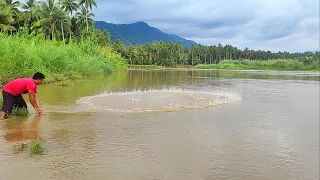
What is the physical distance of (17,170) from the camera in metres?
5.37

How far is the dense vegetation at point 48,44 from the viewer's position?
19781mm

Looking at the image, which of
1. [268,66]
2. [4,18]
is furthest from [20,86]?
[268,66]

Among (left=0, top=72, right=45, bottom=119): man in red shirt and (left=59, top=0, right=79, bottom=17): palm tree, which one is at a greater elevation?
(left=59, top=0, right=79, bottom=17): palm tree

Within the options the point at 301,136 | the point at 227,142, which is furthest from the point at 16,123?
the point at 301,136

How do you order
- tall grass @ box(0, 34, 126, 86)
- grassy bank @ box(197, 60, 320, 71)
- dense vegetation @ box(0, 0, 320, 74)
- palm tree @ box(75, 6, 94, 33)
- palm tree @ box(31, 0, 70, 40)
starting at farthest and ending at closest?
grassy bank @ box(197, 60, 320, 71)
palm tree @ box(75, 6, 94, 33)
palm tree @ box(31, 0, 70, 40)
dense vegetation @ box(0, 0, 320, 74)
tall grass @ box(0, 34, 126, 86)

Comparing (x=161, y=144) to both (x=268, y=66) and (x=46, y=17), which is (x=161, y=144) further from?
(x=268, y=66)

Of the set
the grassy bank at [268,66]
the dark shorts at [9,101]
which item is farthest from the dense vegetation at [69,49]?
the dark shorts at [9,101]

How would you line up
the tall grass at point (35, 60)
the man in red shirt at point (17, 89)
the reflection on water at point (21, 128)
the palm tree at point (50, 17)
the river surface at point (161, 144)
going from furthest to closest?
the palm tree at point (50, 17), the tall grass at point (35, 60), the man in red shirt at point (17, 89), the reflection on water at point (21, 128), the river surface at point (161, 144)

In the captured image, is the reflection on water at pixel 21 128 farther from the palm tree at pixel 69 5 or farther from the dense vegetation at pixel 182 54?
the dense vegetation at pixel 182 54

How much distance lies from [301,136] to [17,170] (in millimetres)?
6788

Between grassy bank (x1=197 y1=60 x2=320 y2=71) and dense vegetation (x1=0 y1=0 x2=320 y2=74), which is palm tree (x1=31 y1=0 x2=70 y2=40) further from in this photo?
grassy bank (x1=197 y1=60 x2=320 y2=71)

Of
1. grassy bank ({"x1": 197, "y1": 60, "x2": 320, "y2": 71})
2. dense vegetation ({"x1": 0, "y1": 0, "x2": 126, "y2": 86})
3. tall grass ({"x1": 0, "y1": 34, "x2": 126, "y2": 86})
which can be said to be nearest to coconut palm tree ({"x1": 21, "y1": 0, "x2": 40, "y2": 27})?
dense vegetation ({"x1": 0, "y1": 0, "x2": 126, "y2": 86})

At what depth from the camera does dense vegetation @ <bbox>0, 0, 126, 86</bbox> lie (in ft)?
64.9

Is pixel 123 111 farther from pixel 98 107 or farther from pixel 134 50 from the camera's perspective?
pixel 134 50
